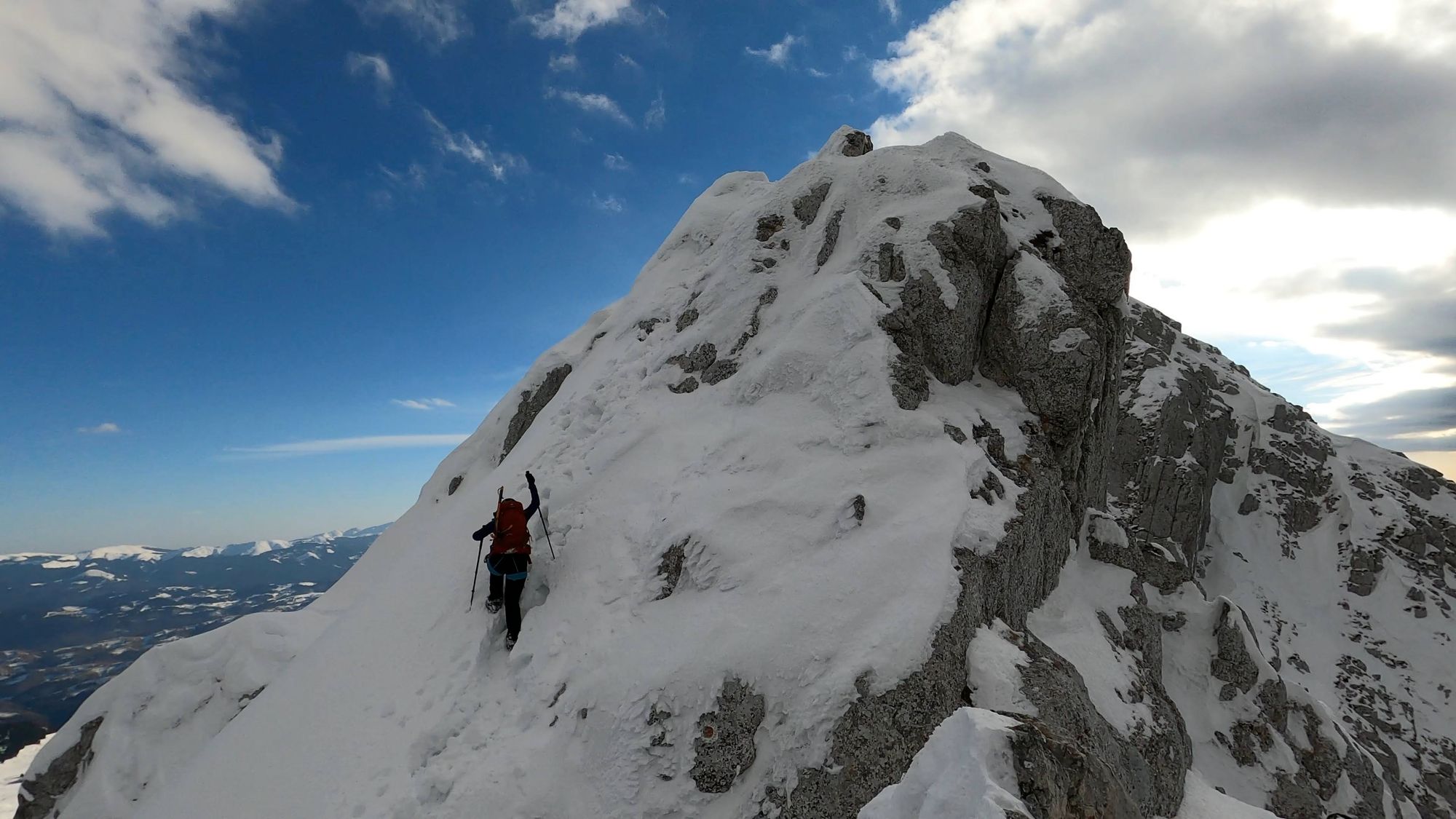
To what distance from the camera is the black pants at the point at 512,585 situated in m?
12.8

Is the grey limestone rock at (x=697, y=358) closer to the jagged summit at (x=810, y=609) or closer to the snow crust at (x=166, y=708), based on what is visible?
the jagged summit at (x=810, y=609)

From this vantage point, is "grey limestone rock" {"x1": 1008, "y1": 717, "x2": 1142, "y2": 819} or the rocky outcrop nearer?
"grey limestone rock" {"x1": 1008, "y1": 717, "x2": 1142, "y2": 819}

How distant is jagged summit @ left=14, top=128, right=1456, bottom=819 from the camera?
9.10 metres

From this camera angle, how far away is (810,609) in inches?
Answer: 395

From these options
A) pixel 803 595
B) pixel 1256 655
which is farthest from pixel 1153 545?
pixel 803 595

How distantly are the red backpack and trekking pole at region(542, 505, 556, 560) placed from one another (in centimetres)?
81

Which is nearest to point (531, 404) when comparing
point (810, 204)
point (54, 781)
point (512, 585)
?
point (512, 585)

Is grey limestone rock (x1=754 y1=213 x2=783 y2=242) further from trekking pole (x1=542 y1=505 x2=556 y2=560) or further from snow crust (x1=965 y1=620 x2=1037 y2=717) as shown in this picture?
snow crust (x1=965 y1=620 x2=1037 y2=717)

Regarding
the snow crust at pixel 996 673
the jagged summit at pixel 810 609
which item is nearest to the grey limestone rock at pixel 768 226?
the jagged summit at pixel 810 609

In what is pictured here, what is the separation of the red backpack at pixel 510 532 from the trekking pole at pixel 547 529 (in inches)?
31.8

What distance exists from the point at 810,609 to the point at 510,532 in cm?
728

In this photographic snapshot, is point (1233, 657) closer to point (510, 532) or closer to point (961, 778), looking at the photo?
point (961, 778)

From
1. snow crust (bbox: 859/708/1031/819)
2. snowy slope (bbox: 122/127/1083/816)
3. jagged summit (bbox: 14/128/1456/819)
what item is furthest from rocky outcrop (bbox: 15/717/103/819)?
snow crust (bbox: 859/708/1031/819)

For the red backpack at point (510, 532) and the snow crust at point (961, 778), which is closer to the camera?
the snow crust at point (961, 778)
